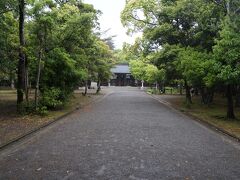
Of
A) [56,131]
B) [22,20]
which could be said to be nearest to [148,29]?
[22,20]

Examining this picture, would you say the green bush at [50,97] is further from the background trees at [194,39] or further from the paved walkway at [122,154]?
the background trees at [194,39]

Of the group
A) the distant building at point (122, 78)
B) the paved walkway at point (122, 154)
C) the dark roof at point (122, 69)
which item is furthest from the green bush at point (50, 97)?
the distant building at point (122, 78)

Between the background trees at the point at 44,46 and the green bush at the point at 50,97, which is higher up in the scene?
the background trees at the point at 44,46

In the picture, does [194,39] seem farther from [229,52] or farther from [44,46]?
[44,46]

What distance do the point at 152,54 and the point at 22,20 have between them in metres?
11.8

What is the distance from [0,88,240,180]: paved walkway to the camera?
21.3 feet

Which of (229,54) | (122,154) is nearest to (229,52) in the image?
(229,54)

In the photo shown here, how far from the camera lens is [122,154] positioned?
26.4 feet

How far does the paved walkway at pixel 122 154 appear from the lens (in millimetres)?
6492

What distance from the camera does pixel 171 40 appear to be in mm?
23547

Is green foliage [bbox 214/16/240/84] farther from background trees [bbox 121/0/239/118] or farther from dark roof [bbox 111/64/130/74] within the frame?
dark roof [bbox 111/64/130/74]

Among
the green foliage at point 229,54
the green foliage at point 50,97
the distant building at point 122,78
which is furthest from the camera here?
the distant building at point 122,78

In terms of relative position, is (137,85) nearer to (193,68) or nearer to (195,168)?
(193,68)

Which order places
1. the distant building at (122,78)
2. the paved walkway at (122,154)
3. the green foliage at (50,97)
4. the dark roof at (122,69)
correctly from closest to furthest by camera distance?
the paved walkway at (122,154), the green foliage at (50,97), the dark roof at (122,69), the distant building at (122,78)
